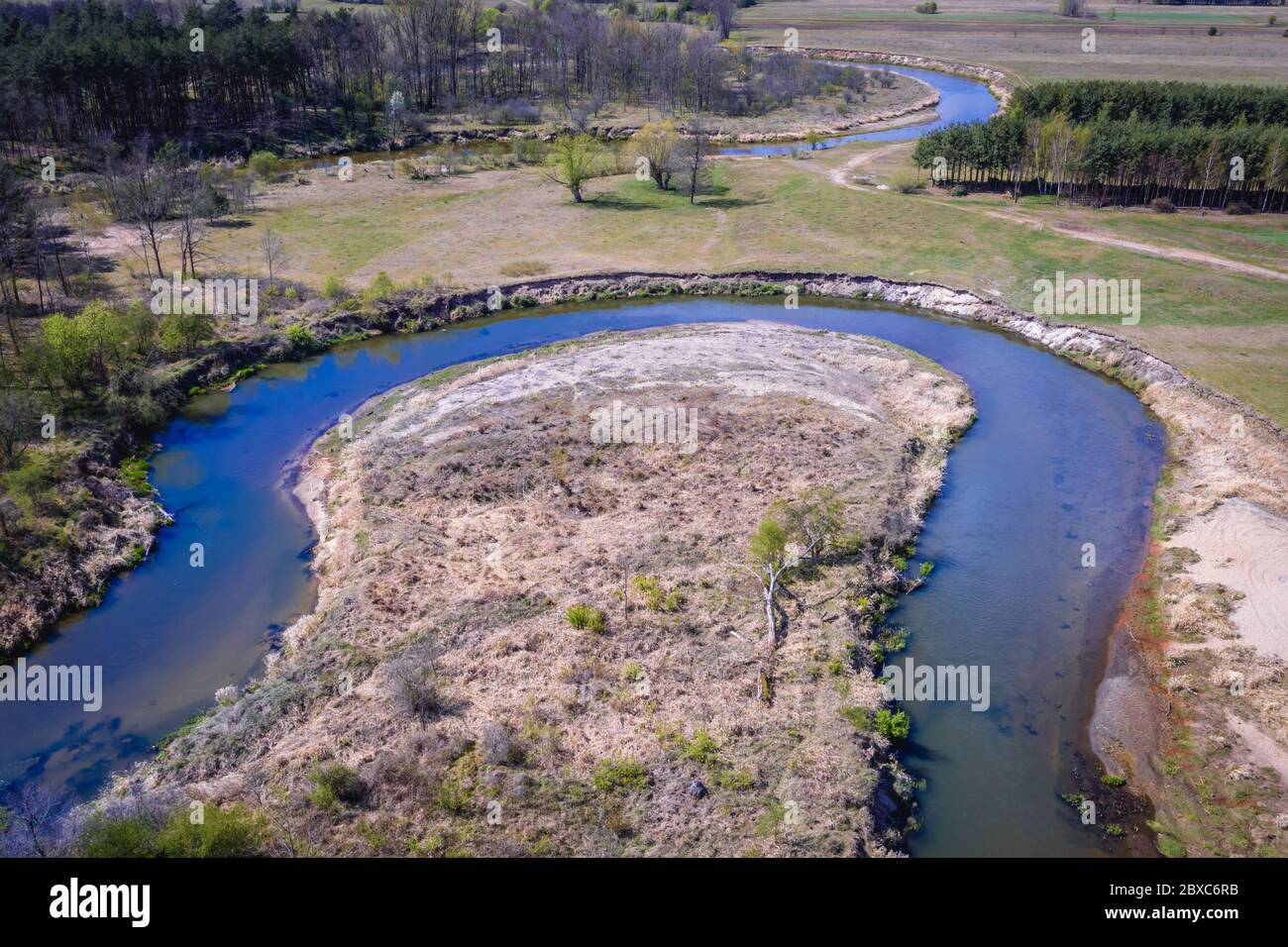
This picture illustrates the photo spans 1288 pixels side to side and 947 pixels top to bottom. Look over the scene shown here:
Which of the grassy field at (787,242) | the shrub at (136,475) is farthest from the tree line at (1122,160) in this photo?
the shrub at (136,475)

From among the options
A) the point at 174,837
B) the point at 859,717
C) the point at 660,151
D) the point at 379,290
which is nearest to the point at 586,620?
A: the point at 859,717

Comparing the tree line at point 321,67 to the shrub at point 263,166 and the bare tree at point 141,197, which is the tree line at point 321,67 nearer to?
the shrub at point 263,166

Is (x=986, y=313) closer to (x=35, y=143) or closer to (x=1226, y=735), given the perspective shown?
(x=1226, y=735)

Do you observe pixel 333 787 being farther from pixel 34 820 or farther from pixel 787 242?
pixel 787 242

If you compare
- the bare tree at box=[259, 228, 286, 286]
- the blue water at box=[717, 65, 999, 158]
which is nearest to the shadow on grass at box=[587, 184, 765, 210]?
the blue water at box=[717, 65, 999, 158]

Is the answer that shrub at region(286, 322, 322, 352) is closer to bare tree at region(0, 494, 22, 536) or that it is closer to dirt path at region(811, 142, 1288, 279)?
bare tree at region(0, 494, 22, 536)

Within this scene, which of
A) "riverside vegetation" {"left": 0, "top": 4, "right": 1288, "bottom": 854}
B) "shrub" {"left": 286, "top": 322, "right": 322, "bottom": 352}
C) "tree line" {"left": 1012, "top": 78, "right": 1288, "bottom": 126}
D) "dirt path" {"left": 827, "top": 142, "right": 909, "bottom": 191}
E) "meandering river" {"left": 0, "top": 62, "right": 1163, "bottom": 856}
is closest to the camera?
"meandering river" {"left": 0, "top": 62, "right": 1163, "bottom": 856}
